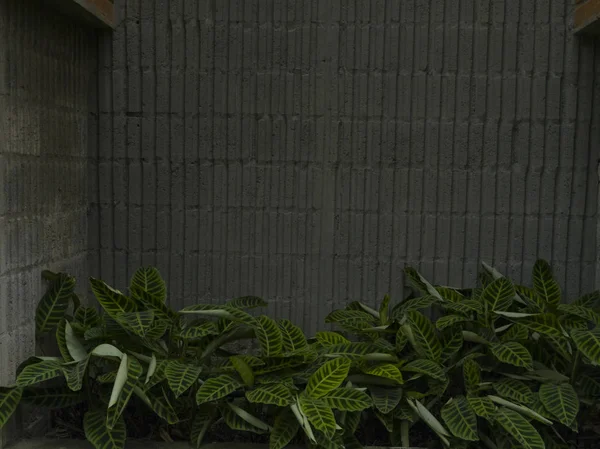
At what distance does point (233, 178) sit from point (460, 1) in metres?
1.57

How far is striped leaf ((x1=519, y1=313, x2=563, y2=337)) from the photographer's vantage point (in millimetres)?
3432

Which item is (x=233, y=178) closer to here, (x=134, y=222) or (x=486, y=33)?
(x=134, y=222)

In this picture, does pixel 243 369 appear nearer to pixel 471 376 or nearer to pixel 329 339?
pixel 329 339

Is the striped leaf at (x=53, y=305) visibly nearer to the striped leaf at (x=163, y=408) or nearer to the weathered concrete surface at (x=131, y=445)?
the weathered concrete surface at (x=131, y=445)

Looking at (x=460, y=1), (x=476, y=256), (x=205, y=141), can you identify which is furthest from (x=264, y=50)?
(x=476, y=256)

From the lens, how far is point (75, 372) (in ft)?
10.3

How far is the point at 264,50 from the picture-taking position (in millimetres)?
4055

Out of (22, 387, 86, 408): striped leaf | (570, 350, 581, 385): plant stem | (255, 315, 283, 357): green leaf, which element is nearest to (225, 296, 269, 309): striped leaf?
(255, 315, 283, 357): green leaf

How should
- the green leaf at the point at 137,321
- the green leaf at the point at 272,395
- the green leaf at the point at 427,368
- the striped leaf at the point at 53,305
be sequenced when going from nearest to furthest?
the green leaf at the point at 272,395 → the green leaf at the point at 137,321 → the green leaf at the point at 427,368 → the striped leaf at the point at 53,305

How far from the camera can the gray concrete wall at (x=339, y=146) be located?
404 centimetres

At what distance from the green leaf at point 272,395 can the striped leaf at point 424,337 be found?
716 millimetres

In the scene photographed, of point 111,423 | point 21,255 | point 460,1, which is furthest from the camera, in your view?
point 460,1

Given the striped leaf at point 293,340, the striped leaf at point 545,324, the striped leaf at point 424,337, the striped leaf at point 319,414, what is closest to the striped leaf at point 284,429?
the striped leaf at point 319,414

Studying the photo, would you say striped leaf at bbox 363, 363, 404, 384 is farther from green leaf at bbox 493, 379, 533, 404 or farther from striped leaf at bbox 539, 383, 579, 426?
striped leaf at bbox 539, 383, 579, 426
